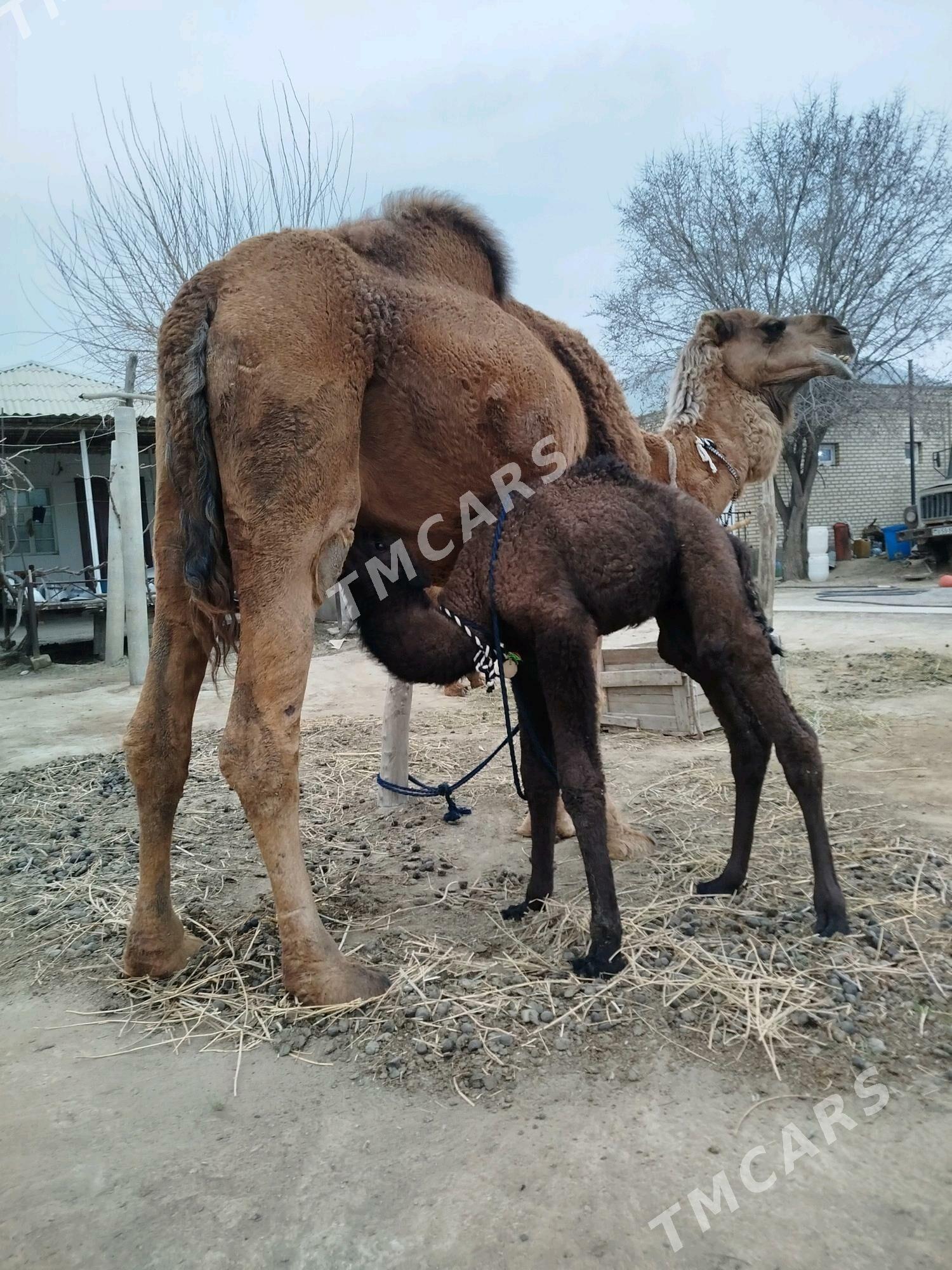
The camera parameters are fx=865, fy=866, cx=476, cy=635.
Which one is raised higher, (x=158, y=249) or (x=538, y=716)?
(x=158, y=249)

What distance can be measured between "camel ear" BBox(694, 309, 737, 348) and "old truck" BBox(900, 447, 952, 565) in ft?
60.8

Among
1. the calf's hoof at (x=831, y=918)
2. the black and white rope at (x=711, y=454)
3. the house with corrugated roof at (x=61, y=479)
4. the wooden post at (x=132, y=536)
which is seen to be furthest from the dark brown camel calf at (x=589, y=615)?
the house with corrugated roof at (x=61, y=479)

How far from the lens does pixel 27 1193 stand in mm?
2070

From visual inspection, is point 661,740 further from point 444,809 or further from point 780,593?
point 780,593

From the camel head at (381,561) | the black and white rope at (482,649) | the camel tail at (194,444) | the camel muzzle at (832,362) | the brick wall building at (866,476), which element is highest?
the brick wall building at (866,476)

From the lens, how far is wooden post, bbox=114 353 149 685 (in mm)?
10898

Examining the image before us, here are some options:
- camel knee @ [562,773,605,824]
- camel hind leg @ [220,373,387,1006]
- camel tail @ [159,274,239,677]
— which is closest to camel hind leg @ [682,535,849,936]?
camel knee @ [562,773,605,824]

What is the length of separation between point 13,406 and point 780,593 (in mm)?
16516

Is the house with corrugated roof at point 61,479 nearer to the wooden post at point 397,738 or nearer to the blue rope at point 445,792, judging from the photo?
the wooden post at point 397,738

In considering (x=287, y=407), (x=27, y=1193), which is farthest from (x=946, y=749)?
(x=27, y=1193)

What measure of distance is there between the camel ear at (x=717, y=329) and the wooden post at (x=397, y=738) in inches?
106

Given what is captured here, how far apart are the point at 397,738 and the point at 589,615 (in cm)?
239

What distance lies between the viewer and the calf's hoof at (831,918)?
3.14m

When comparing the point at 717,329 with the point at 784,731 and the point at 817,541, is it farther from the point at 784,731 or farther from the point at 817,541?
the point at 817,541
